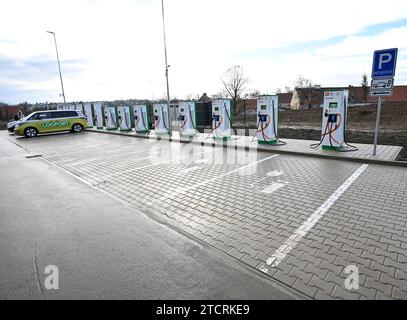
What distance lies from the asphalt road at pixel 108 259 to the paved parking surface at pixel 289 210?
0.33 metres

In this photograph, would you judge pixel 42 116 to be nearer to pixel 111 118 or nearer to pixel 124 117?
pixel 111 118

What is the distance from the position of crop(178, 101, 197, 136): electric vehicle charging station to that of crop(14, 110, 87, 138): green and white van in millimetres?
10686

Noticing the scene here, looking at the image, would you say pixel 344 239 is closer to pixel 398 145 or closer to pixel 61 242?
pixel 61 242

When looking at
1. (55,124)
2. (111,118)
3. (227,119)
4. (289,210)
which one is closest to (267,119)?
(227,119)

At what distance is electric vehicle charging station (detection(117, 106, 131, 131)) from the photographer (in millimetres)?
18203

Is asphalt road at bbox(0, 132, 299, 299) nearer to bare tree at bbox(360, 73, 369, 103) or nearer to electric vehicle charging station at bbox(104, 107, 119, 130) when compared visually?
electric vehicle charging station at bbox(104, 107, 119, 130)

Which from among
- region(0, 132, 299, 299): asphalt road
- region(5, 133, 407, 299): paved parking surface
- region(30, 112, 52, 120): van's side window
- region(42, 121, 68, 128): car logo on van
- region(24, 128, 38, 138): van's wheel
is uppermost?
region(30, 112, 52, 120): van's side window

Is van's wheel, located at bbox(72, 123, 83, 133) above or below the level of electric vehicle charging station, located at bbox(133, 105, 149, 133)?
below

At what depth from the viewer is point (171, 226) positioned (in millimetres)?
4297

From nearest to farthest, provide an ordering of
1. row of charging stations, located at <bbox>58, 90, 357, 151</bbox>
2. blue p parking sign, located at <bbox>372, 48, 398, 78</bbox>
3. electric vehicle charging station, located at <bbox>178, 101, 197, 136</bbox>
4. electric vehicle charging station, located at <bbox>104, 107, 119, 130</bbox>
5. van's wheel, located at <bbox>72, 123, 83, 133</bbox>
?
blue p parking sign, located at <bbox>372, 48, 398, 78</bbox> → row of charging stations, located at <bbox>58, 90, 357, 151</bbox> → electric vehicle charging station, located at <bbox>178, 101, 197, 136</bbox> → electric vehicle charging station, located at <bbox>104, 107, 119, 130</bbox> → van's wheel, located at <bbox>72, 123, 83, 133</bbox>

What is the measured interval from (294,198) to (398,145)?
7.12 meters

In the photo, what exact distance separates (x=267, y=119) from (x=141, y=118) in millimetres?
9191

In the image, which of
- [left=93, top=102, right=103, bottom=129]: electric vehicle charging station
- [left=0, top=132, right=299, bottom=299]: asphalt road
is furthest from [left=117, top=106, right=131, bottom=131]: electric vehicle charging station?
[left=0, top=132, right=299, bottom=299]: asphalt road

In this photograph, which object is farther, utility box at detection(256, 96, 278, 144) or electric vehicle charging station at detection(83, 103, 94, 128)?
electric vehicle charging station at detection(83, 103, 94, 128)
